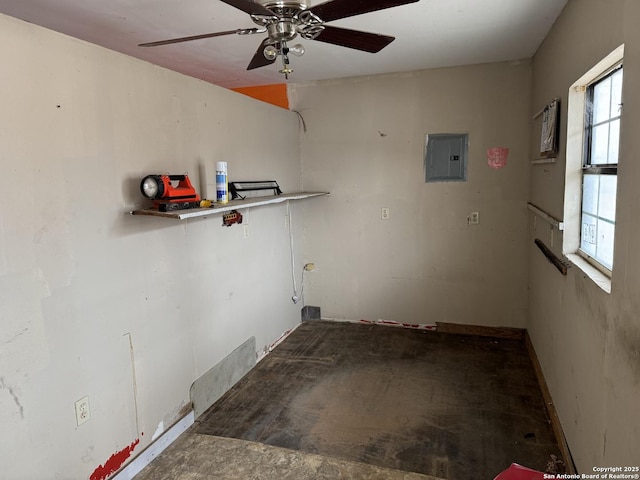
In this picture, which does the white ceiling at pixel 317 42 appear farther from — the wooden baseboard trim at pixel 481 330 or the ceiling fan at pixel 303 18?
the wooden baseboard trim at pixel 481 330

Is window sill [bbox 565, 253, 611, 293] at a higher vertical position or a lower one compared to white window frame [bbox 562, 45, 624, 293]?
lower

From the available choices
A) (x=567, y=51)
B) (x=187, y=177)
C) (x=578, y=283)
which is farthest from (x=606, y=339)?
(x=187, y=177)

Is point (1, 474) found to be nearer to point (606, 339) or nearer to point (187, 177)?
point (187, 177)

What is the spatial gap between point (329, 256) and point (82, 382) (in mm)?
2803

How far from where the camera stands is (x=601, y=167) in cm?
198

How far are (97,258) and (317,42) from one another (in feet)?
6.81

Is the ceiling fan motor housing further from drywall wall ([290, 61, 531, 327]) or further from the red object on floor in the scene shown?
drywall wall ([290, 61, 531, 327])

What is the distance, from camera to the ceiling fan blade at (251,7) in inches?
58.4

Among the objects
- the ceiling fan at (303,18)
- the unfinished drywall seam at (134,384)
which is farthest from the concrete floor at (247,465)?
the ceiling fan at (303,18)

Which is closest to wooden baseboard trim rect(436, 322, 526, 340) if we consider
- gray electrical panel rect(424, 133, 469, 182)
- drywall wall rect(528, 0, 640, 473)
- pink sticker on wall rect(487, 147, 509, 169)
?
drywall wall rect(528, 0, 640, 473)

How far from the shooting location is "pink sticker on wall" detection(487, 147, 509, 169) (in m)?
3.77

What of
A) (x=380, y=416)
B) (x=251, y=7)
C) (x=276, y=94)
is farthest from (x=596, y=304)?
(x=276, y=94)

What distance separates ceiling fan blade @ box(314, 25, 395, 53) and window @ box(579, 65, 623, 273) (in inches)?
38.9

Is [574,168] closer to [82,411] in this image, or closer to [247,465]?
[247,465]
